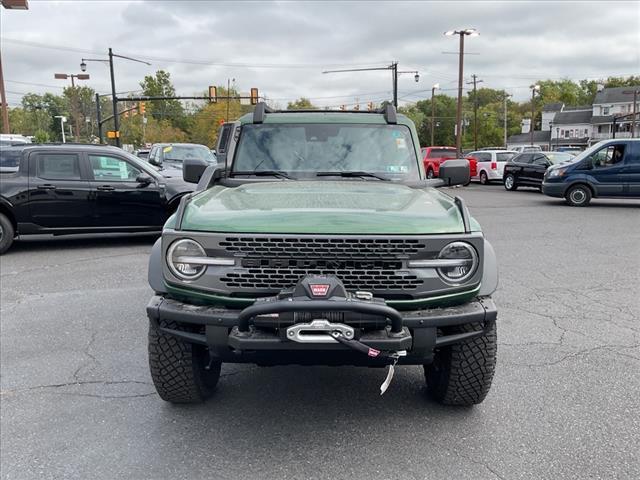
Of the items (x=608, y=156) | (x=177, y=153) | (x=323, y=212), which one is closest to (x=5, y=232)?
(x=323, y=212)

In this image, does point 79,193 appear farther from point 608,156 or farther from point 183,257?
point 608,156

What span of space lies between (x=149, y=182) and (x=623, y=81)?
122945mm

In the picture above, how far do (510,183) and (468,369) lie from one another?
20.1 m

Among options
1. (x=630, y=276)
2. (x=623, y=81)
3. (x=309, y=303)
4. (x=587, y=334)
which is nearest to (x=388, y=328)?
(x=309, y=303)

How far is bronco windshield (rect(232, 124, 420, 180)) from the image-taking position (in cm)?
425

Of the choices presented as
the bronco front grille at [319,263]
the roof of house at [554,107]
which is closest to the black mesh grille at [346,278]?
the bronco front grille at [319,263]

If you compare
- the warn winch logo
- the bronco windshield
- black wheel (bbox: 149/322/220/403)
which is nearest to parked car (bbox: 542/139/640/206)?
the bronco windshield

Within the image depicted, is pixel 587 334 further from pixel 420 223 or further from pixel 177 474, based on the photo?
pixel 177 474

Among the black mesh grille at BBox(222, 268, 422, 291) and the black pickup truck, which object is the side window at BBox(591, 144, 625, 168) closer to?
the black pickup truck

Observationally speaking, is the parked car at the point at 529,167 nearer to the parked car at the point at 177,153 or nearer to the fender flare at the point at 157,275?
the parked car at the point at 177,153

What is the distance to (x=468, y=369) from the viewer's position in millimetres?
3184

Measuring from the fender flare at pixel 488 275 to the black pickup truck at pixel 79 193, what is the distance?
23.9 ft

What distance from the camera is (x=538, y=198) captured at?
18.4 metres

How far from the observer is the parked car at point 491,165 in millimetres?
24641
